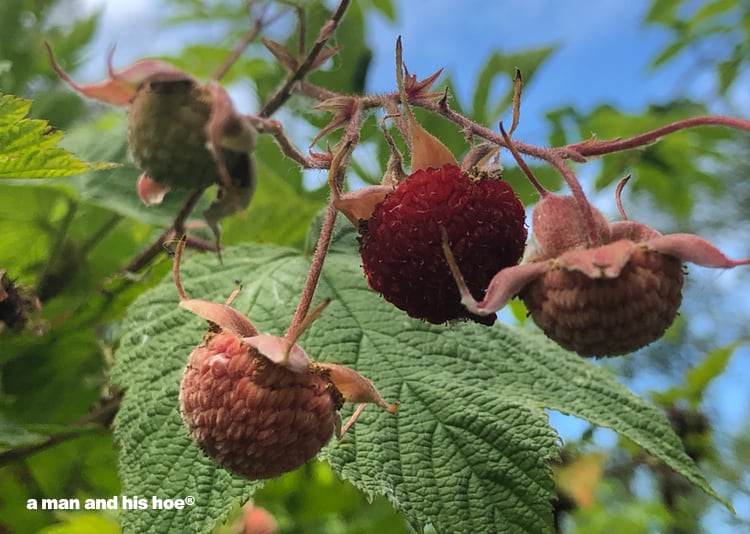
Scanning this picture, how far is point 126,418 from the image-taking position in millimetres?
841

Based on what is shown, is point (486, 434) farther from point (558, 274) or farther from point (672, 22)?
point (672, 22)

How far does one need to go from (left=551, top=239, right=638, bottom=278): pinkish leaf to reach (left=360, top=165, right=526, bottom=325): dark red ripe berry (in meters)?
0.06

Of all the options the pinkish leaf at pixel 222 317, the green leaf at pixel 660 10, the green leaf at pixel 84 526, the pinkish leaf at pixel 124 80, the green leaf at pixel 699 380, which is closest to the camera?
the pinkish leaf at pixel 124 80

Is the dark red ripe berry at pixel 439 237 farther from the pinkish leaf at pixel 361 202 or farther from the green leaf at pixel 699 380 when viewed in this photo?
the green leaf at pixel 699 380

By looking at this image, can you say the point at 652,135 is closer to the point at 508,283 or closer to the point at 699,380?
the point at 508,283

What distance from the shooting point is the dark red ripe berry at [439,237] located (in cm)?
64

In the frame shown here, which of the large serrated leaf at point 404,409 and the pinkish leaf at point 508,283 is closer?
the pinkish leaf at point 508,283

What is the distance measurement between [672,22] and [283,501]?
173 centimetres

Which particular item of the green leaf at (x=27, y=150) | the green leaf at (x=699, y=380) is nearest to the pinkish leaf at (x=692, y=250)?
the green leaf at (x=27, y=150)

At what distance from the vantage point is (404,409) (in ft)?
2.80

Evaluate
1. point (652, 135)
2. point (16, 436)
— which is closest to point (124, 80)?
point (652, 135)

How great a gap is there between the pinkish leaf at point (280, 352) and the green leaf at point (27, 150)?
0.93 feet

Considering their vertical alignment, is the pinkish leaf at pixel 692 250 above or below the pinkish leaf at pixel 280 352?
above

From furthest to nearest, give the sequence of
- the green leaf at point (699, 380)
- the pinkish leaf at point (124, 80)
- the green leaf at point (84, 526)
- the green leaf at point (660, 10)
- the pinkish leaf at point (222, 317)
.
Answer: the green leaf at point (660, 10)
the green leaf at point (699, 380)
the green leaf at point (84, 526)
the pinkish leaf at point (222, 317)
the pinkish leaf at point (124, 80)
